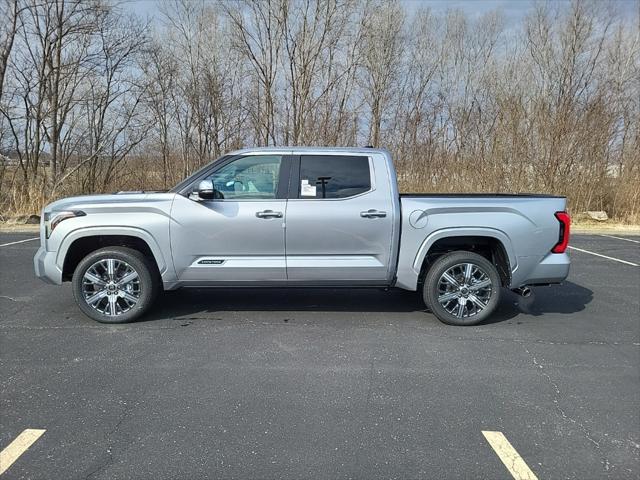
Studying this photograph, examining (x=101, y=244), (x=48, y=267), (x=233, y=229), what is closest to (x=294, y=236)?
(x=233, y=229)

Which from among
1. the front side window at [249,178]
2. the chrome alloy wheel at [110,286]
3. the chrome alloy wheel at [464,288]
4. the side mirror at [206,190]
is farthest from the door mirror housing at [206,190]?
the chrome alloy wheel at [464,288]

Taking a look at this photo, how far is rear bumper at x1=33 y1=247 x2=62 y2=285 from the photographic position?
15.4 ft

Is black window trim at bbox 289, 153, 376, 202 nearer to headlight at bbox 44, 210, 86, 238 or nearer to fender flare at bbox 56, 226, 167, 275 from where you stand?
fender flare at bbox 56, 226, 167, 275

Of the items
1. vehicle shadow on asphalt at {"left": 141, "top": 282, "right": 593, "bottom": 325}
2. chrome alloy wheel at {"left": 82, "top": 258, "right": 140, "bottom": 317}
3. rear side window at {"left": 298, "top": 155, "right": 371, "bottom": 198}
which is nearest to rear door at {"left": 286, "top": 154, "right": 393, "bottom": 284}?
rear side window at {"left": 298, "top": 155, "right": 371, "bottom": 198}

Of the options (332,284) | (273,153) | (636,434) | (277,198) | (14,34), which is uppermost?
(14,34)

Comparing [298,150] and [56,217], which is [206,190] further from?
[56,217]

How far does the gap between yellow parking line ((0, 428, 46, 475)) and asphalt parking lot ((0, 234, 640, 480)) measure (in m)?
0.01

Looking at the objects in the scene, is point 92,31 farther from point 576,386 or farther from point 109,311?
point 576,386

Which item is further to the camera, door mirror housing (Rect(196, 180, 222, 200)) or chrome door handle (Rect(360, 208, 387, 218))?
chrome door handle (Rect(360, 208, 387, 218))

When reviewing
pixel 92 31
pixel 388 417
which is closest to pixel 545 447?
pixel 388 417

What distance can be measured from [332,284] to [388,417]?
1961mm

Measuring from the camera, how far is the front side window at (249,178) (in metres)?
4.80

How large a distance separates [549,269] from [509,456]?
2.75 meters

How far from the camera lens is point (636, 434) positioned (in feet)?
9.75
